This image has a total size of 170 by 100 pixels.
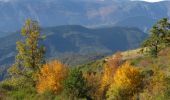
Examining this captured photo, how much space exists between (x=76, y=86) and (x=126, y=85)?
34.4 ft

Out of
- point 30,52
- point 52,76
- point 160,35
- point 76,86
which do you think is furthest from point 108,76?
point 160,35

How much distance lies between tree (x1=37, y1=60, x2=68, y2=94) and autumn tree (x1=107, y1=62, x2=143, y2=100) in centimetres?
984

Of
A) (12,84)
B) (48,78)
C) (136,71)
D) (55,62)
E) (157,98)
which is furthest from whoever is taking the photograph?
(12,84)

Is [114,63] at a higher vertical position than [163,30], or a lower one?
lower

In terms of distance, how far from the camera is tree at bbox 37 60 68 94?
7257 cm

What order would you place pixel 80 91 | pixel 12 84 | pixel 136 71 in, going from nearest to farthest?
pixel 80 91, pixel 136 71, pixel 12 84

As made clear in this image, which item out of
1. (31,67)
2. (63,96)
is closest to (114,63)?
(31,67)

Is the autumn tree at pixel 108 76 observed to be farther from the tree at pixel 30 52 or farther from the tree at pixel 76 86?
the tree at pixel 76 86

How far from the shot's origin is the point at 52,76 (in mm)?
75938

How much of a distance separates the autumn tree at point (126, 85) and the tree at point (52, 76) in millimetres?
9837

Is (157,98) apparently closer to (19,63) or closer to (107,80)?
(107,80)

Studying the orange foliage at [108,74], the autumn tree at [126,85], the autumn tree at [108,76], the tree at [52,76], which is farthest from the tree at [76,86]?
the orange foliage at [108,74]

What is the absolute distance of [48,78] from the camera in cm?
7569

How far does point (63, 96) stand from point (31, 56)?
108 feet
